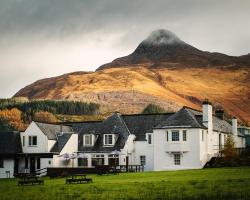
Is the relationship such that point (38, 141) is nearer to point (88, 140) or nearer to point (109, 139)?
point (88, 140)

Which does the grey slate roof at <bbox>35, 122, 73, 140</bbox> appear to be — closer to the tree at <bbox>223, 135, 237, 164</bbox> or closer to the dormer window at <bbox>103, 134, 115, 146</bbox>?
the dormer window at <bbox>103, 134, 115, 146</bbox>

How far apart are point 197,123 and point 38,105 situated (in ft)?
429

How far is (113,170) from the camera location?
2299 inches

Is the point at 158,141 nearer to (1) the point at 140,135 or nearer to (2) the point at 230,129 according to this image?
(1) the point at 140,135

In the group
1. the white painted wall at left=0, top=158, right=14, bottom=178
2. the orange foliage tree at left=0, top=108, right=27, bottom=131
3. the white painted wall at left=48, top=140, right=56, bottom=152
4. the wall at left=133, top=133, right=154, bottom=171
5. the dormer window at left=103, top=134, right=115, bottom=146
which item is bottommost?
the white painted wall at left=0, top=158, right=14, bottom=178

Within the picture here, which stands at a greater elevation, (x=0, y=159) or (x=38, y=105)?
(x=38, y=105)

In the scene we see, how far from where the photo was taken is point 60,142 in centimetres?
7212

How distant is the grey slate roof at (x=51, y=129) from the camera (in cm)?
7144

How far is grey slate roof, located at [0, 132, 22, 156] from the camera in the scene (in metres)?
70.6

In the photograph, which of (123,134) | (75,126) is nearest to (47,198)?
(123,134)

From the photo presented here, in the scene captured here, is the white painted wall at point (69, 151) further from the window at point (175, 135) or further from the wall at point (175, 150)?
the window at point (175, 135)

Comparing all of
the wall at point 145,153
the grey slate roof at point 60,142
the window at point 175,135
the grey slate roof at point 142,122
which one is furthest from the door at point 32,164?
the window at point 175,135

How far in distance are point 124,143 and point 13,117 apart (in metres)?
96.9

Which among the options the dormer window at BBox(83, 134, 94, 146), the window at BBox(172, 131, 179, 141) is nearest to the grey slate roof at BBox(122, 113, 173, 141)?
the dormer window at BBox(83, 134, 94, 146)
